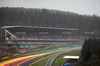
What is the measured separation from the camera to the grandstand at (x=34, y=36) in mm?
47000

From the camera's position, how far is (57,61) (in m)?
29.6

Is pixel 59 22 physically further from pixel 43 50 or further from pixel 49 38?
pixel 43 50

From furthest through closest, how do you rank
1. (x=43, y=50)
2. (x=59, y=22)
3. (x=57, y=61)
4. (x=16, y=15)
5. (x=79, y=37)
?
(x=59, y=22) → (x=16, y=15) → (x=79, y=37) → (x=43, y=50) → (x=57, y=61)

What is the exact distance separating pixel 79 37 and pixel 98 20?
11.6 meters

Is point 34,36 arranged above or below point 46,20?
below

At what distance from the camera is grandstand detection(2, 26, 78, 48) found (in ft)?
154

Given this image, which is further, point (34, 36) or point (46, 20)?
point (46, 20)

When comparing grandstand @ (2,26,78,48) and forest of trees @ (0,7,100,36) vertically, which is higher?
forest of trees @ (0,7,100,36)

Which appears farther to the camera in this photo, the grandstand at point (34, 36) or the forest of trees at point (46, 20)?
the forest of trees at point (46, 20)

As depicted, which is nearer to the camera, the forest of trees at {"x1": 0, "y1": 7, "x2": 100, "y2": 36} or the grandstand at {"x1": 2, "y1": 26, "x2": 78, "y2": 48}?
the grandstand at {"x1": 2, "y1": 26, "x2": 78, "y2": 48}

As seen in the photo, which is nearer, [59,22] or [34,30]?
[34,30]

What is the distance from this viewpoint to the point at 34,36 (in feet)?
171

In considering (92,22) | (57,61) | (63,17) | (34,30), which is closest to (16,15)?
(34,30)

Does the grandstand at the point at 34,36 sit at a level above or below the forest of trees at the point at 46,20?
below
